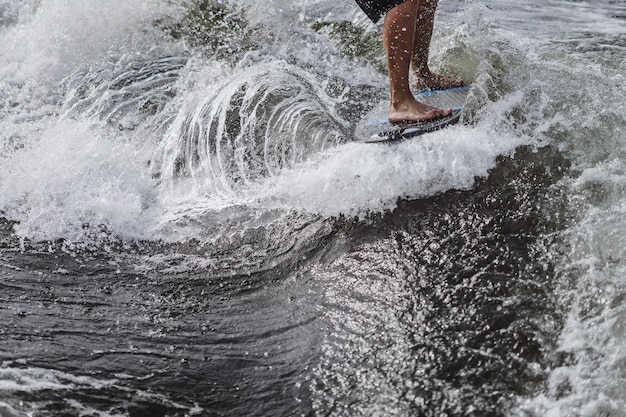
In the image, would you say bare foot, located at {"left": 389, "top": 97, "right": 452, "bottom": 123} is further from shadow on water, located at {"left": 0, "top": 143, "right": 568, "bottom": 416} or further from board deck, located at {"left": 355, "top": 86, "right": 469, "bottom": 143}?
shadow on water, located at {"left": 0, "top": 143, "right": 568, "bottom": 416}

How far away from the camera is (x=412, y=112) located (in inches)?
148

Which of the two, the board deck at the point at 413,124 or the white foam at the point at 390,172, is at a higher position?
the board deck at the point at 413,124

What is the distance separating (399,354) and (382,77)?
286 centimetres

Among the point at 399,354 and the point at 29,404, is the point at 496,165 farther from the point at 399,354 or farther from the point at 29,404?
the point at 29,404

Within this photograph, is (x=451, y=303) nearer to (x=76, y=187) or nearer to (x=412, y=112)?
(x=412, y=112)

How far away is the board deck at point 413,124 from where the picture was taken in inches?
143

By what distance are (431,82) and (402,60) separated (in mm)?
602

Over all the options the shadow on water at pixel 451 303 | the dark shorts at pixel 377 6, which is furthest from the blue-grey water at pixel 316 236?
the dark shorts at pixel 377 6

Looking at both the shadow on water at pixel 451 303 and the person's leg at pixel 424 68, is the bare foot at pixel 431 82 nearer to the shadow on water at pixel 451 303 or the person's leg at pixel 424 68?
the person's leg at pixel 424 68

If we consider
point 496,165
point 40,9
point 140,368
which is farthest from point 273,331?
point 40,9

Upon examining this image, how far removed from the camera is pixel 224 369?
8.20ft

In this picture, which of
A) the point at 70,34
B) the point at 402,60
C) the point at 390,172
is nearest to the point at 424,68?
the point at 402,60

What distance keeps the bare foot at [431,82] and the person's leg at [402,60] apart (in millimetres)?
459

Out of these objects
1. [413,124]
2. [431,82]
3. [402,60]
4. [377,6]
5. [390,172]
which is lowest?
[390,172]
